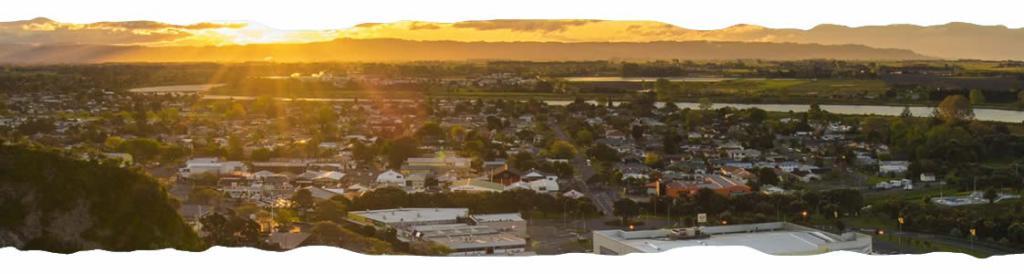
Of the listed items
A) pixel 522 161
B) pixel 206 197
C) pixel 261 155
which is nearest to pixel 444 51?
pixel 522 161

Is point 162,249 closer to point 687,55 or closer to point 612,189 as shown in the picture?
point 612,189

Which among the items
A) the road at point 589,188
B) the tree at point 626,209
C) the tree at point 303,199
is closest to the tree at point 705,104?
the road at point 589,188

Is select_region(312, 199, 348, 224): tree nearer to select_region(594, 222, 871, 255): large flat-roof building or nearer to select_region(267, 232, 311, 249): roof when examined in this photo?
select_region(267, 232, 311, 249): roof

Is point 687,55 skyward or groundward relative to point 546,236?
skyward

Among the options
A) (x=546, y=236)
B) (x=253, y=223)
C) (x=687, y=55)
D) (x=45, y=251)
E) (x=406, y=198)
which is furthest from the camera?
(x=687, y=55)

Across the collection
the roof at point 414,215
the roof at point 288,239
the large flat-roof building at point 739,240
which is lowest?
the roof at point 414,215

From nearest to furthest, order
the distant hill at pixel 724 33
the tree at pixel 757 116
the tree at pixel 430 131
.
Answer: the distant hill at pixel 724 33 → the tree at pixel 430 131 → the tree at pixel 757 116

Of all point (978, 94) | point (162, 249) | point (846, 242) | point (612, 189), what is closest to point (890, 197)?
point (612, 189)

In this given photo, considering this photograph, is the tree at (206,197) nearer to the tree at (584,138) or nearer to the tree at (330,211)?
the tree at (330,211)
